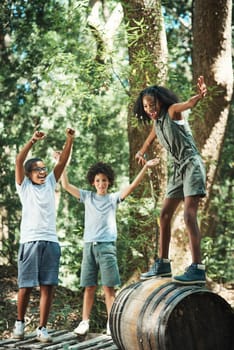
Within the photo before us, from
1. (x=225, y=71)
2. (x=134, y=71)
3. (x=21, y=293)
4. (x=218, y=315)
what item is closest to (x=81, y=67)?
(x=134, y=71)

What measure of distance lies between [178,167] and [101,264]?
1.32 meters

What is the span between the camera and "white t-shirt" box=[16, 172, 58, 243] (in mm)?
5141

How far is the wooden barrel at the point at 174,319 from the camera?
4.19m

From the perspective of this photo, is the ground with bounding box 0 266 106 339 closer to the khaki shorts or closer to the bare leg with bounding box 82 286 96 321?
the bare leg with bounding box 82 286 96 321

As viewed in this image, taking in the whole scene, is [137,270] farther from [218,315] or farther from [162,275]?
[218,315]

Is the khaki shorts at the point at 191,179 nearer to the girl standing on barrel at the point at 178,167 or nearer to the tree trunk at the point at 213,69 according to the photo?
the girl standing on barrel at the point at 178,167

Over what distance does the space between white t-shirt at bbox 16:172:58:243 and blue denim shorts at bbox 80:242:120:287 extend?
432 millimetres

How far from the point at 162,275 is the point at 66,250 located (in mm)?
4240

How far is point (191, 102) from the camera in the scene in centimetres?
432

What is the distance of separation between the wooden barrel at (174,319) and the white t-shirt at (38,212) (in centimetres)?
101

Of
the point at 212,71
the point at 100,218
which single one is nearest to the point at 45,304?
the point at 100,218

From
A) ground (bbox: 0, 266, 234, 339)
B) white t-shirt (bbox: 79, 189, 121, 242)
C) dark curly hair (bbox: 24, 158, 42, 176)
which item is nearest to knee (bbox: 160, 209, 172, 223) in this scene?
white t-shirt (bbox: 79, 189, 121, 242)

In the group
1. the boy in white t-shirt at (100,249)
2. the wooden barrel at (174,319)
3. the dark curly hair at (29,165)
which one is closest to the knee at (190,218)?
the wooden barrel at (174,319)

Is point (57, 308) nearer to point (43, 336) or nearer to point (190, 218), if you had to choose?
point (43, 336)
